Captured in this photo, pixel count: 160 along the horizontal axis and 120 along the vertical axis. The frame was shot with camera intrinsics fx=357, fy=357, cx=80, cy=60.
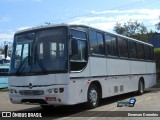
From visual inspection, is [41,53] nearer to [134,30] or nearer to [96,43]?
[96,43]

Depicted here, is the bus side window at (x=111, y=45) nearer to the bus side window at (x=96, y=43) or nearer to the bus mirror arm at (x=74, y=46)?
the bus side window at (x=96, y=43)

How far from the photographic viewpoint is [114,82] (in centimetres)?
1644

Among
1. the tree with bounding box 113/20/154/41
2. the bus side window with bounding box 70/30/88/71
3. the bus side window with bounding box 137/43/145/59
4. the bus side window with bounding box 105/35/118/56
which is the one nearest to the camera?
the bus side window with bounding box 70/30/88/71

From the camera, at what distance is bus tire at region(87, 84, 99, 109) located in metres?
13.8

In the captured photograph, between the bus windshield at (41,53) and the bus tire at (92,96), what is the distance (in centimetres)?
207

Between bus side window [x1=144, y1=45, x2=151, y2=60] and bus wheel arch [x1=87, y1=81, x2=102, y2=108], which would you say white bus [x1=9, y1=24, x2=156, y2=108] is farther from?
bus side window [x1=144, y1=45, x2=151, y2=60]

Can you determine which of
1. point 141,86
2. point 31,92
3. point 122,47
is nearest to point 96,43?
point 122,47

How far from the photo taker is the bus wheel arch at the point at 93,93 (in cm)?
1375

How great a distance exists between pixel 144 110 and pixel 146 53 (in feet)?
33.3

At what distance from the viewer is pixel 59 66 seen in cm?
1232

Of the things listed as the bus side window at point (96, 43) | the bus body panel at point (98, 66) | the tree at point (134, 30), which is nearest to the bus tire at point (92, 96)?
the bus body panel at point (98, 66)

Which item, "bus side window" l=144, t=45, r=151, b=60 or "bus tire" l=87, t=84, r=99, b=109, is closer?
"bus tire" l=87, t=84, r=99, b=109

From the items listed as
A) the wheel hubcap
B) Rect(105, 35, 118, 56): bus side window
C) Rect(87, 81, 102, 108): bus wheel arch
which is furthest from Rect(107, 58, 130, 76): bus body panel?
the wheel hubcap

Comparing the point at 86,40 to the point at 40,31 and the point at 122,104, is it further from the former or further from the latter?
the point at 122,104
